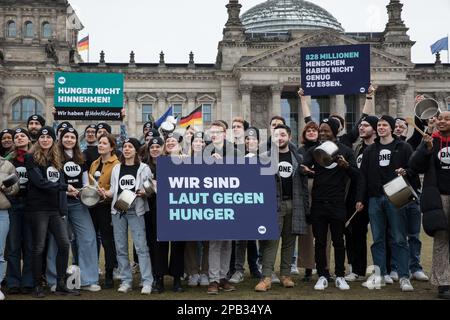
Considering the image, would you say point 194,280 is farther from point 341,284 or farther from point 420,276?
point 420,276

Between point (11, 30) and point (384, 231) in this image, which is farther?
point (11, 30)

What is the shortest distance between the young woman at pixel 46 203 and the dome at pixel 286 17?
63.2 m

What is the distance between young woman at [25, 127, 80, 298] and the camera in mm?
8430

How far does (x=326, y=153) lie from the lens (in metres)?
8.71

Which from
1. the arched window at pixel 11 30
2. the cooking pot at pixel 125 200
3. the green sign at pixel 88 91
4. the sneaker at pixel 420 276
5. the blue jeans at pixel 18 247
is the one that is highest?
the arched window at pixel 11 30

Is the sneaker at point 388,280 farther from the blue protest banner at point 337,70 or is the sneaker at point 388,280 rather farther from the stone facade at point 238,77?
the stone facade at point 238,77

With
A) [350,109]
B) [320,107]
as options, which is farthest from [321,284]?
[350,109]

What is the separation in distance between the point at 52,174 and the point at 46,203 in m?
0.44

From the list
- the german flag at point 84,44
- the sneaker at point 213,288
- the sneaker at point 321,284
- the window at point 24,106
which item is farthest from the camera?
the german flag at point 84,44

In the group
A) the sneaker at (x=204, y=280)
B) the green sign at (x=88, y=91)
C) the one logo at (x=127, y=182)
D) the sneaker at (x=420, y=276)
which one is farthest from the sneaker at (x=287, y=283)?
the green sign at (x=88, y=91)

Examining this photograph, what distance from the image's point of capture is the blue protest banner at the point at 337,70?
12.7 m

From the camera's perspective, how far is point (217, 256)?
348 inches

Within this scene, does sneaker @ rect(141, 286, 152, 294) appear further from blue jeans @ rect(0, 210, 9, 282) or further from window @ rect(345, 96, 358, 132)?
window @ rect(345, 96, 358, 132)

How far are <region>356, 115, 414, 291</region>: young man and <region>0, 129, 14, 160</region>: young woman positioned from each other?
5570 millimetres
